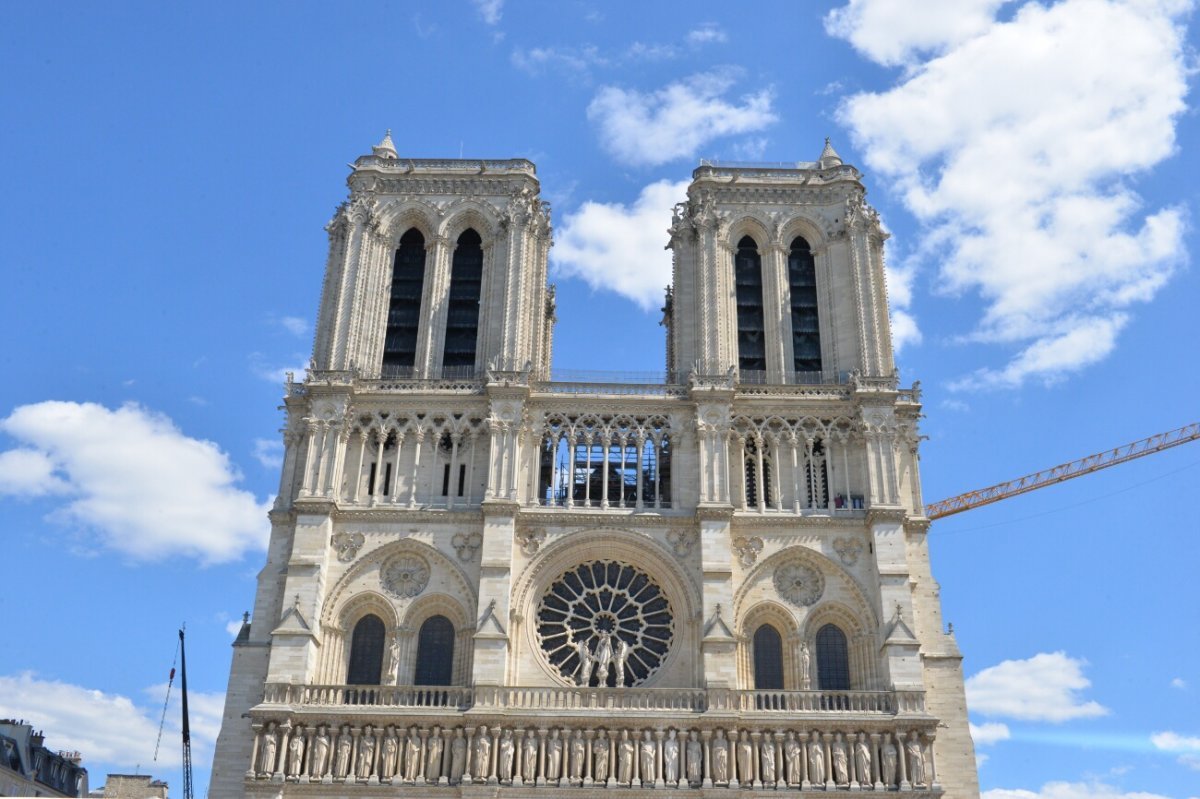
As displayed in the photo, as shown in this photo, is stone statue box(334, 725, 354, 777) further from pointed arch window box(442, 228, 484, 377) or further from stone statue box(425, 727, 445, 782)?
pointed arch window box(442, 228, 484, 377)

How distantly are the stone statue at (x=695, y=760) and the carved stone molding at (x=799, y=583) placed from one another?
643 centimetres

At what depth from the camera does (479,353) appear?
4428 cm

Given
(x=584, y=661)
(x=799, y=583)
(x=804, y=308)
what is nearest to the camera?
(x=584, y=661)

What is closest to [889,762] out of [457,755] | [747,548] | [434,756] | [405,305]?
[747,548]

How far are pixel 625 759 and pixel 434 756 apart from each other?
6.08m

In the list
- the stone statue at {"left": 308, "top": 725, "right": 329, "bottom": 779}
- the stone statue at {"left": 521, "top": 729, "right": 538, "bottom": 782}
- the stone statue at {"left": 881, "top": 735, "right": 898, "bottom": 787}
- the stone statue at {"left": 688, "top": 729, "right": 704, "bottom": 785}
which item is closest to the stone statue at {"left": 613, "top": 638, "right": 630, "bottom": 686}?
the stone statue at {"left": 688, "top": 729, "right": 704, "bottom": 785}

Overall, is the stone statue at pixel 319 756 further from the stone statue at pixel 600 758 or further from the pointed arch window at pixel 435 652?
the stone statue at pixel 600 758

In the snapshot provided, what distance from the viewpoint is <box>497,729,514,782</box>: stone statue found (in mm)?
35281

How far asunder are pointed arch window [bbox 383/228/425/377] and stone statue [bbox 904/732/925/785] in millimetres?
22829

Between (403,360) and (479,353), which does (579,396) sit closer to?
(479,353)

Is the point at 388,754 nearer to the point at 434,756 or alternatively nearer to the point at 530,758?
the point at 434,756

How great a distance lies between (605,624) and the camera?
131ft

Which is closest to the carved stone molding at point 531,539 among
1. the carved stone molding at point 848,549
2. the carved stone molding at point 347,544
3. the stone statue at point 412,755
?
the carved stone molding at point 347,544

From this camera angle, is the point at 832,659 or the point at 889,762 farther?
the point at 832,659
